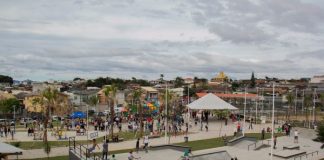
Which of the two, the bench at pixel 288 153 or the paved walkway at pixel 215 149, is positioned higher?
the bench at pixel 288 153

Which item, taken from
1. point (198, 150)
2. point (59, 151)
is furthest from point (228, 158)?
point (59, 151)

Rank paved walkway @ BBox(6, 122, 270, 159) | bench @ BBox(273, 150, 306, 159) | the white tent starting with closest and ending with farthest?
bench @ BBox(273, 150, 306, 159) → paved walkway @ BBox(6, 122, 270, 159) → the white tent

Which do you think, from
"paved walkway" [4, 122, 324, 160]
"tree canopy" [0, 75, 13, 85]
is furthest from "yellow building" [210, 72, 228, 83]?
"paved walkway" [4, 122, 324, 160]

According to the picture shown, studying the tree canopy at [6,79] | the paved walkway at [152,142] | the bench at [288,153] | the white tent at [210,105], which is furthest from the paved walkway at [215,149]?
the tree canopy at [6,79]

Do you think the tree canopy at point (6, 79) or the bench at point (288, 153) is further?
the tree canopy at point (6, 79)

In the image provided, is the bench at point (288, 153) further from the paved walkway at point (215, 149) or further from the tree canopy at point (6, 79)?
the tree canopy at point (6, 79)

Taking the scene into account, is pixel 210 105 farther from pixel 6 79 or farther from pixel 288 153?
pixel 6 79

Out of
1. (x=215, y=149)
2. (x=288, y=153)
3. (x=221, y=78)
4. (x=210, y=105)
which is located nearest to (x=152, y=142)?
(x=215, y=149)

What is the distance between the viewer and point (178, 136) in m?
39.2

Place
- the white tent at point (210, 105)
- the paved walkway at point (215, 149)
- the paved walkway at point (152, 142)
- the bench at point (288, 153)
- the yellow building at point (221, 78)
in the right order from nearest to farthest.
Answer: the paved walkway at point (215, 149) → the bench at point (288, 153) → the paved walkway at point (152, 142) → the white tent at point (210, 105) → the yellow building at point (221, 78)

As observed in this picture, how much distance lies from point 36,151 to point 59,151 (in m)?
1.85

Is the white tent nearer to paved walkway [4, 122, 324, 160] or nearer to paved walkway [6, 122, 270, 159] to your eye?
paved walkway [6, 122, 270, 159]

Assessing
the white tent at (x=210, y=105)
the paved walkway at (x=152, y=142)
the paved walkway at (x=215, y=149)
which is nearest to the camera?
the paved walkway at (x=215, y=149)

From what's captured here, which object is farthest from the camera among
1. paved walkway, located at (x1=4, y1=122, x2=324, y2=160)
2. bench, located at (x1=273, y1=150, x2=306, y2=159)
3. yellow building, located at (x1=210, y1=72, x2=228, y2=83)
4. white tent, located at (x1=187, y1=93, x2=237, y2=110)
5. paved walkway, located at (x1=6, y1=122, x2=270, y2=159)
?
yellow building, located at (x1=210, y1=72, x2=228, y2=83)
